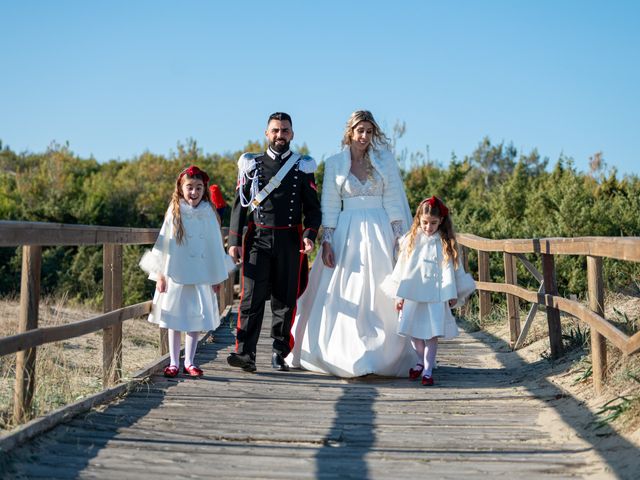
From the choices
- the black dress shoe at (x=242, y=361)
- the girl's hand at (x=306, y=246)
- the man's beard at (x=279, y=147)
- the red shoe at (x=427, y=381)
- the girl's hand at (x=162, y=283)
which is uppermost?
the man's beard at (x=279, y=147)

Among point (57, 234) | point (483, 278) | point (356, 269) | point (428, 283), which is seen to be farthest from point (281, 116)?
point (483, 278)

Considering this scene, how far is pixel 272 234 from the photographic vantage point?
6164 mm

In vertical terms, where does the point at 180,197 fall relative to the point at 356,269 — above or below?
above

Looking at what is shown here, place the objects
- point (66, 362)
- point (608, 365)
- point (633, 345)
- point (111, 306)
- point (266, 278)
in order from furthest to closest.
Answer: point (66, 362) < point (266, 278) < point (111, 306) < point (608, 365) < point (633, 345)

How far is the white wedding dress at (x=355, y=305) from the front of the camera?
19.8 ft

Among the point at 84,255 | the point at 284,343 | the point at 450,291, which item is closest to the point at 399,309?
the point at 450,291

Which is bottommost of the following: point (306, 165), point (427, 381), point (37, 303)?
point (427, 381)

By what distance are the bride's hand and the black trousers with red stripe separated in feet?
0.72

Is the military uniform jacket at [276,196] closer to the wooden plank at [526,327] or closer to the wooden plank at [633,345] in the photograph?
the wooden plank at [526,327]

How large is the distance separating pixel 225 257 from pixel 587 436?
309 centimetres

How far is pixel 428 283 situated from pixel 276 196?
1333 mm

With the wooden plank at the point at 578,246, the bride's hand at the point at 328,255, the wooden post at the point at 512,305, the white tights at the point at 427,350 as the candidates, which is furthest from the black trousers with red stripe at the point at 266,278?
the wooden post at the point at 512,305

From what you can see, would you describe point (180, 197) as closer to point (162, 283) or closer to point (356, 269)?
point (162, 283)

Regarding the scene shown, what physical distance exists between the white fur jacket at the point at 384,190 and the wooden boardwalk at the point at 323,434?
52.6 inches
